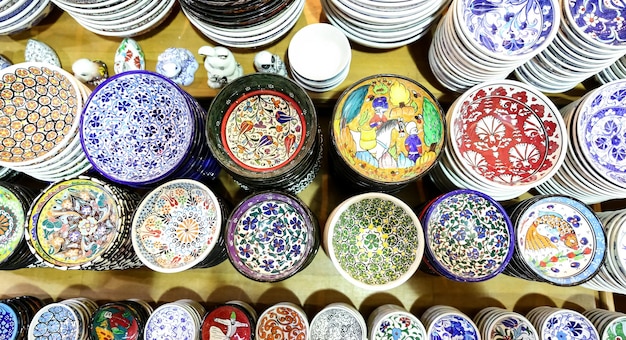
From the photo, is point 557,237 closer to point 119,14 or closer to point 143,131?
point 143,131

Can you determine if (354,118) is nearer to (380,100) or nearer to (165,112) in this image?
(380,100)

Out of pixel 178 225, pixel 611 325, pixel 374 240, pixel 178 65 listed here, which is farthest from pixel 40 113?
pixel 611 325

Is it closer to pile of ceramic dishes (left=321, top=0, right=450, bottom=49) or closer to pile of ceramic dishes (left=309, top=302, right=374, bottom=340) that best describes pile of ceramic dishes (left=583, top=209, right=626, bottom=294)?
pile of ceramic dishes (left=309, top=302, right=374, bottom=340)

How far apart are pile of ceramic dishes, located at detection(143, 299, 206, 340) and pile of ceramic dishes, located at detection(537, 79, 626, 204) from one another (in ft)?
4.12

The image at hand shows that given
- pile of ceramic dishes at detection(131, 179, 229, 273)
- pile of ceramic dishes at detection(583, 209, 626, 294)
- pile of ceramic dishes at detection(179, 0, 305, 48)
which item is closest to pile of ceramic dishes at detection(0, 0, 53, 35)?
pile of ceramic dishes at detection(179, 0, 305, 48)

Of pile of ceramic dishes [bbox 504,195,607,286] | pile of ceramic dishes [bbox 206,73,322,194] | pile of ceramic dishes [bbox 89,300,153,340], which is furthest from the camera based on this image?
pile of ceramic dishes [bbox 89,300,153,340]

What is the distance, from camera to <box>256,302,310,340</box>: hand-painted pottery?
1150 millimetres

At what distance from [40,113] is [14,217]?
343 millimetres

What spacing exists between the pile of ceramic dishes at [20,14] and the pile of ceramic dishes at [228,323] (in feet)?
3.73

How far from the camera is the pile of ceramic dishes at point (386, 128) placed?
1.04 meters

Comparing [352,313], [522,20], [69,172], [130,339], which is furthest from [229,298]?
[522,20]

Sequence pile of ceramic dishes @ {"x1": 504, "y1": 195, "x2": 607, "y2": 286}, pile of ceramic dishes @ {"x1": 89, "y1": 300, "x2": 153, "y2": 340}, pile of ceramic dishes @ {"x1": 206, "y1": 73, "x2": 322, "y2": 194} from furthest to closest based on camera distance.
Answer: pile of ceramic dishes @ {"x1": 89, "y1": 300, "x2": 153, "y2": 340}
pile of ceramic dishes @ {"x1": 504, "y1": 195, "x2": 607, "y2": 286}
pile of ceramic dishes @ {"x1": 206, "y1": 73, "x2": 322, "y2": 194}

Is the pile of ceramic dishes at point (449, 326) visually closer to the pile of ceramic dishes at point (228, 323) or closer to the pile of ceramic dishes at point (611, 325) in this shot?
the pile of ceramic dishes at point (611, 325)

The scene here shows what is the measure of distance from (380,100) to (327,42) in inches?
10.7
